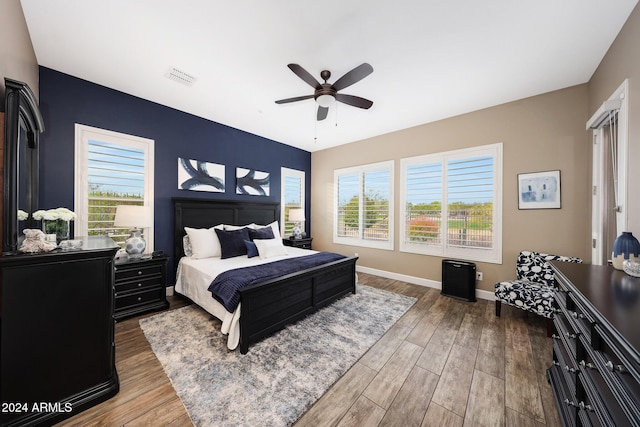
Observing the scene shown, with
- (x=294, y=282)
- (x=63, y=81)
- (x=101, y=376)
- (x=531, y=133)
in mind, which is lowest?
(x=101, y=376)

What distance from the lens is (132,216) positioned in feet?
9.52

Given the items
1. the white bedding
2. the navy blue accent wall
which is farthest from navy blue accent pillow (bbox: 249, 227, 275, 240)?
the navy blue accent wall

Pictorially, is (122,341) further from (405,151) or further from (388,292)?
(405,151)

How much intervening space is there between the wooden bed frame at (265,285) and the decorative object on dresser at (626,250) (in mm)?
2508

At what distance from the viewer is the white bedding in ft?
7.29

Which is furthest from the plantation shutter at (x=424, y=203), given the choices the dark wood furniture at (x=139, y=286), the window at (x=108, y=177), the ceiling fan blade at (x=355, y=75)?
the window at (x=108, y=177)

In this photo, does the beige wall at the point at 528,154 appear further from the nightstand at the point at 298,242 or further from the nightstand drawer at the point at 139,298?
the nightstand drawer at the point at 139,298

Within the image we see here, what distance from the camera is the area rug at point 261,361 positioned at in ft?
5.22

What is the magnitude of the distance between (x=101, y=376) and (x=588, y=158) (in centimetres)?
529

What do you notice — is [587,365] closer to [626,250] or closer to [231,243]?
[626,250]

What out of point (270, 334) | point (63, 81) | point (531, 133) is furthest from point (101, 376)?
point (531, 133)

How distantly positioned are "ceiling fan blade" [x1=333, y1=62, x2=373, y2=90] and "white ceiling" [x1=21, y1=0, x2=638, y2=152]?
30 centimetres

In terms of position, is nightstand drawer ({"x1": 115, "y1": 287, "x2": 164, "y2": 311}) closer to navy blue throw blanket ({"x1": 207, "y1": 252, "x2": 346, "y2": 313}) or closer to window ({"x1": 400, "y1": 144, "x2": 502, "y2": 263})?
navy blue throw blanket ({"x1": 207, "y1": 252, "x2": 346, "y2": 313})

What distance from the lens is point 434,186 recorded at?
13.4 feet
